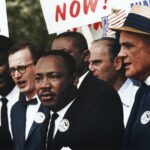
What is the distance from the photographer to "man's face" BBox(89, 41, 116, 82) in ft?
24.1

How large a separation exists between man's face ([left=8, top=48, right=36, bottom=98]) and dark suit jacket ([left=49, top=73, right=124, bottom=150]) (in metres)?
0.66

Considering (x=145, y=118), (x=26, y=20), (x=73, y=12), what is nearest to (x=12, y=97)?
(x=73, y=12)

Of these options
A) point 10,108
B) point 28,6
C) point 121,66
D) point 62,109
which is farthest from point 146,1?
point 28,6

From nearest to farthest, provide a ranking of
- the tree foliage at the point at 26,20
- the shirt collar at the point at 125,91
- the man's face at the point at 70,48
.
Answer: the shirt collar at the point at 125,91 → the man's face at the point at 70,48 → the tree foliage at the point at 26,20

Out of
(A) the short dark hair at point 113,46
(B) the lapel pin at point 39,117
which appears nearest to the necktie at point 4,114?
(B) the lapel pin at point 39,117

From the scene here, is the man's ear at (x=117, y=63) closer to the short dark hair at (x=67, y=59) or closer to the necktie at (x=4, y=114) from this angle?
the short dark hair at (x=67, y=59)

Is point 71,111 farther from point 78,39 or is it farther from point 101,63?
point 78,39

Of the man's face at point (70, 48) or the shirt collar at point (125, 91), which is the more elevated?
the man's face at point (70, 48)

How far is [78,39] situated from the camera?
25.0 feet

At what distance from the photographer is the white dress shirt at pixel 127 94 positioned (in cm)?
714

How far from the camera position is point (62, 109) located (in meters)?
7.26

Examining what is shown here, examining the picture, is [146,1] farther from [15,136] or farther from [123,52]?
[15,136]

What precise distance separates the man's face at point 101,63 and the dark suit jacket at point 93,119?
10 cm

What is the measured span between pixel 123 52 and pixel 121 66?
379 mm
